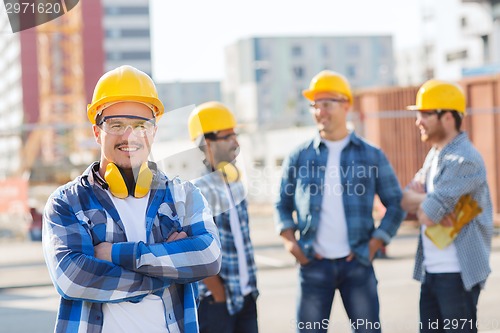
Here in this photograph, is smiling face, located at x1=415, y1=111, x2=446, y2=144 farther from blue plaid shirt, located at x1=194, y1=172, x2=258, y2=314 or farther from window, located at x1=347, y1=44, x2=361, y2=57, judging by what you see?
window, located at x1=347, y1=44, x2=361, y2=57

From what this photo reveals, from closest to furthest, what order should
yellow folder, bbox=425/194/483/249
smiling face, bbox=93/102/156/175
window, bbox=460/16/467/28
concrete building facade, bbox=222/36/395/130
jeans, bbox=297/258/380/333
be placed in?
smiling face, bbox=93/102/156/175
yellow folder, bbox=425/194/483/249
jeans, bbox=297/258/380/333
window, bbox=460/16/467/28
concrete building facade, bbox=222/36/395/130

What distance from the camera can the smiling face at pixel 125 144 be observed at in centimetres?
282


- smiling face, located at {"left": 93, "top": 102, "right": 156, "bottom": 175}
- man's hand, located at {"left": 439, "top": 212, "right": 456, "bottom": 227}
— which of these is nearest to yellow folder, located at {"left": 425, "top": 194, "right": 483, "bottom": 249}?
man's hand, located at {"left": 439, "top": 212, "right": 456, "bottom": 227}

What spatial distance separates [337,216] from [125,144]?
7.40 ft

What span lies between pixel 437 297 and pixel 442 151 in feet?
2.82

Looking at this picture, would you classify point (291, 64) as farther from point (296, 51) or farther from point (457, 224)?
point (457, 224)

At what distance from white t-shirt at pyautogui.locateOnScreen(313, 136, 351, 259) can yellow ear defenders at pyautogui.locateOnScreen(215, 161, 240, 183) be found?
582 mm

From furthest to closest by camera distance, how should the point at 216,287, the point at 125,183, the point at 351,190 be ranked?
1. the point at 351,190
2. the point at 216,287
3. the point at 125,183

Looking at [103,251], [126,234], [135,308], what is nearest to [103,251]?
[103,251]

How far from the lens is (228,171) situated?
4621 mm

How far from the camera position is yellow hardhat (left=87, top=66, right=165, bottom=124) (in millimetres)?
2840

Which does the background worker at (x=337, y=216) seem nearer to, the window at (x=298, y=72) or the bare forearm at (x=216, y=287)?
the bare forearm at (x=216, y=287)

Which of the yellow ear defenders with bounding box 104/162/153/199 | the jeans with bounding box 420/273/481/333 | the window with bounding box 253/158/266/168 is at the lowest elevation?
the jeans with bounding box 420/273/481/333

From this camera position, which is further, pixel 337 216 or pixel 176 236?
pixel 337 216
